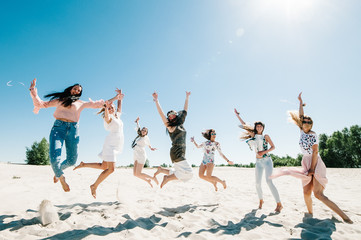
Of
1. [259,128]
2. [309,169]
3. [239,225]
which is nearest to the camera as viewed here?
[239,225]

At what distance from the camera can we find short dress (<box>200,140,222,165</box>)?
6.50 m

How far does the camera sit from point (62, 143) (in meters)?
4.25

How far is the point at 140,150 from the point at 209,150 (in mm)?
2529

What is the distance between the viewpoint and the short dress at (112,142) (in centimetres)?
479

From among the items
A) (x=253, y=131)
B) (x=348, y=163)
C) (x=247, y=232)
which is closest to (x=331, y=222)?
(x=247, y=232)

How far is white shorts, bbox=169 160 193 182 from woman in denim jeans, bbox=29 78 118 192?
2.31 meters

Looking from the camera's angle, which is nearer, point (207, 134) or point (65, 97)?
→ point (65, 97)

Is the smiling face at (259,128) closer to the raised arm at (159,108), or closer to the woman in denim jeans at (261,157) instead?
the woman in denim jeans at (261,157)

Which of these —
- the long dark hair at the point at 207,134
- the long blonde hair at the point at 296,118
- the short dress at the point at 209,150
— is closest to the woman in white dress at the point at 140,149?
the short dress at the point at 209,150

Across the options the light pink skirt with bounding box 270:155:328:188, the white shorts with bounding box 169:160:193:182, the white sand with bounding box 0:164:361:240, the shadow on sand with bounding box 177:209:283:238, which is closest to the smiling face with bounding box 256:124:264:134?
the light pink skirt with bounding box 270:155:328:188

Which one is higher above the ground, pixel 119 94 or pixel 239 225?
pixel 119 94

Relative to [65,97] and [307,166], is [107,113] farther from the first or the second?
[307,166]

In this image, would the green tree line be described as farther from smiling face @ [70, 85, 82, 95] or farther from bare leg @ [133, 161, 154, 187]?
smiling face @ [70, 85, 82, 95]

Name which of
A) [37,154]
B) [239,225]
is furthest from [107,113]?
[37,154]
